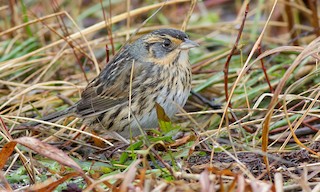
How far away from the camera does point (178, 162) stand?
3.45 metres

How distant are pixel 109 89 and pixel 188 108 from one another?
0.78 m

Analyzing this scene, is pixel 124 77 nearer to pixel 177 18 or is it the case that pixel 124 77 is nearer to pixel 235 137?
pixel 235 137

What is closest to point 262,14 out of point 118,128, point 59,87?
point 59,87

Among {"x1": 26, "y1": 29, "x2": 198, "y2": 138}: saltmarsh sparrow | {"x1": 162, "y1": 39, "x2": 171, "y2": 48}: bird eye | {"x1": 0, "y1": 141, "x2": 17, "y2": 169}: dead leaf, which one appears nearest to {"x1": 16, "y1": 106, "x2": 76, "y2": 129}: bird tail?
{"x1": 26, "y1": 29, "x2": 198, "y2": 138}: saltmarsh sparrow

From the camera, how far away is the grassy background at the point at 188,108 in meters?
3.08

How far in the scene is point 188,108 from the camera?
4809 mm

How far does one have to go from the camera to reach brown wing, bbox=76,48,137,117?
417 cm

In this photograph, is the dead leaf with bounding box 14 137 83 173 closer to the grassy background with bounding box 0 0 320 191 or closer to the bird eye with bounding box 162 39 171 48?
the grassy background with bounding box 0 0 320 191

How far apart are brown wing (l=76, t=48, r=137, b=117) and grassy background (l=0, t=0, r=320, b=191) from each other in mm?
129

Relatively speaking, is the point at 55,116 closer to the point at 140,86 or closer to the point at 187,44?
the point at 140,86

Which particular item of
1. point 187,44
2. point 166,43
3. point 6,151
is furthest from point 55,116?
point 6,151

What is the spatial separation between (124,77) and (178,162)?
90cm

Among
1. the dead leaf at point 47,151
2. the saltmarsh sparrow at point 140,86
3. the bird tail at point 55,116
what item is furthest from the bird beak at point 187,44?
the dead leaf at point 47,151

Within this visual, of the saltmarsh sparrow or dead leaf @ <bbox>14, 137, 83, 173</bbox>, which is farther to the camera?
the saltmarsh sparrow
